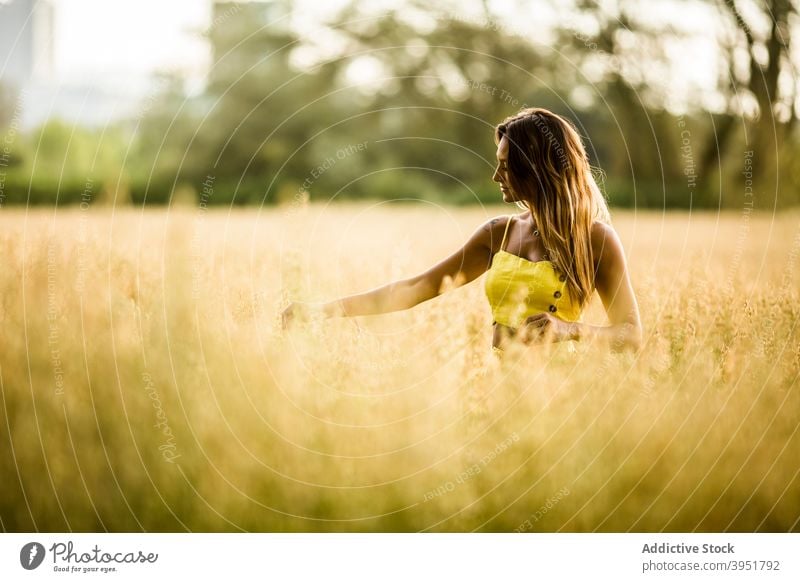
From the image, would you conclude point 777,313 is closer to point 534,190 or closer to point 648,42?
point 534,190

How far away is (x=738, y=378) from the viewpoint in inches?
100

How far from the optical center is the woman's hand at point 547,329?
235 cm

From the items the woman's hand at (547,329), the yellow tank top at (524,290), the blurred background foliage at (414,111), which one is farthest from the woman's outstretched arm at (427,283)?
the blurred background foliage at (414,111)

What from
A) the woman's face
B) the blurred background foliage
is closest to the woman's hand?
the woman's face

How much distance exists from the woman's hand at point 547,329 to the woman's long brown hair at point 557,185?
0.16 meters

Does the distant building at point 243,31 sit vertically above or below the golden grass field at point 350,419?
above

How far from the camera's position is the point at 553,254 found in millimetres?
2447

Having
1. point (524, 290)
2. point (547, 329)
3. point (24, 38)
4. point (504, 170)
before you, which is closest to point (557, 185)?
point (504, 170)

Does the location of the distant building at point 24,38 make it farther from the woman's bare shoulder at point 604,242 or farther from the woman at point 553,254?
the woman's bare shoulder at point 604,242

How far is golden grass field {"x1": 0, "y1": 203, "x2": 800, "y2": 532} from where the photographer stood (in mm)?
2172

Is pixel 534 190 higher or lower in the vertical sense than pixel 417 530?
higher

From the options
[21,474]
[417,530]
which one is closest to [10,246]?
[21,474]

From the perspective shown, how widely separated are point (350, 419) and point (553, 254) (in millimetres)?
909

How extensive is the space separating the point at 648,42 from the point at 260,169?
419 cm
